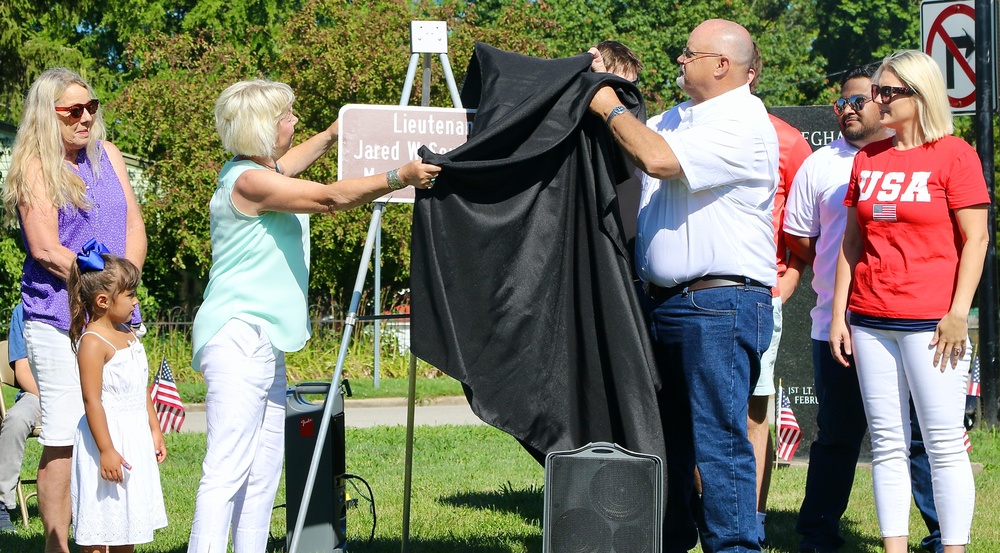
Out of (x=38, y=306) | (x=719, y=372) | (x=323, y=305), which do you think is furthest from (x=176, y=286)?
(x=719, y=372)

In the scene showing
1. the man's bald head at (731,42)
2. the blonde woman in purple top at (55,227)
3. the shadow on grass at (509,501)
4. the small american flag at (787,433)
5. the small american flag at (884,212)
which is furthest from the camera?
the small american flag at (787,433)

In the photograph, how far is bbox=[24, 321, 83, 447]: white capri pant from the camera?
4.27 metres

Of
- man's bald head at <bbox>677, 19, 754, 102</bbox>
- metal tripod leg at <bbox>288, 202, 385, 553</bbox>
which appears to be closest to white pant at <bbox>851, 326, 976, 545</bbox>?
man's bald head at <bbox>677, 19, 754, 102</bbox>

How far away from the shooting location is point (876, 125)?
16.6 feet

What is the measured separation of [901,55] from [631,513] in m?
2.11

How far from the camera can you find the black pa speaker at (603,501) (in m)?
3.69

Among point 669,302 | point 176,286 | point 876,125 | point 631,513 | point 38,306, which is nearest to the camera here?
point 631,513

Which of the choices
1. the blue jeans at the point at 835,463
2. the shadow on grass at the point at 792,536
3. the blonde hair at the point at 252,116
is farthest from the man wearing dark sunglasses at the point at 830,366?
the blonde hair at the point at 252,116

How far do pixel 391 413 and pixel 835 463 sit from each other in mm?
7392

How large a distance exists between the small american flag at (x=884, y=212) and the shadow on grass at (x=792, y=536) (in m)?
1.85

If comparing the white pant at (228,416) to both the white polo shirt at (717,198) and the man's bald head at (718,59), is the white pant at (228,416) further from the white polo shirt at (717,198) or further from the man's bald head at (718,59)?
the man's bald head at (718,59)

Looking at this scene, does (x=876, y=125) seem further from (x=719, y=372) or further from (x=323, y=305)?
(x=323, y=305)

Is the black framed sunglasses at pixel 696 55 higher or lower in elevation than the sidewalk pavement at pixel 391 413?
higher

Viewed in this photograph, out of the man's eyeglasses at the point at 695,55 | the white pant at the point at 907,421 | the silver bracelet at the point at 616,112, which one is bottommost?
the white pant at the point at 907,421
